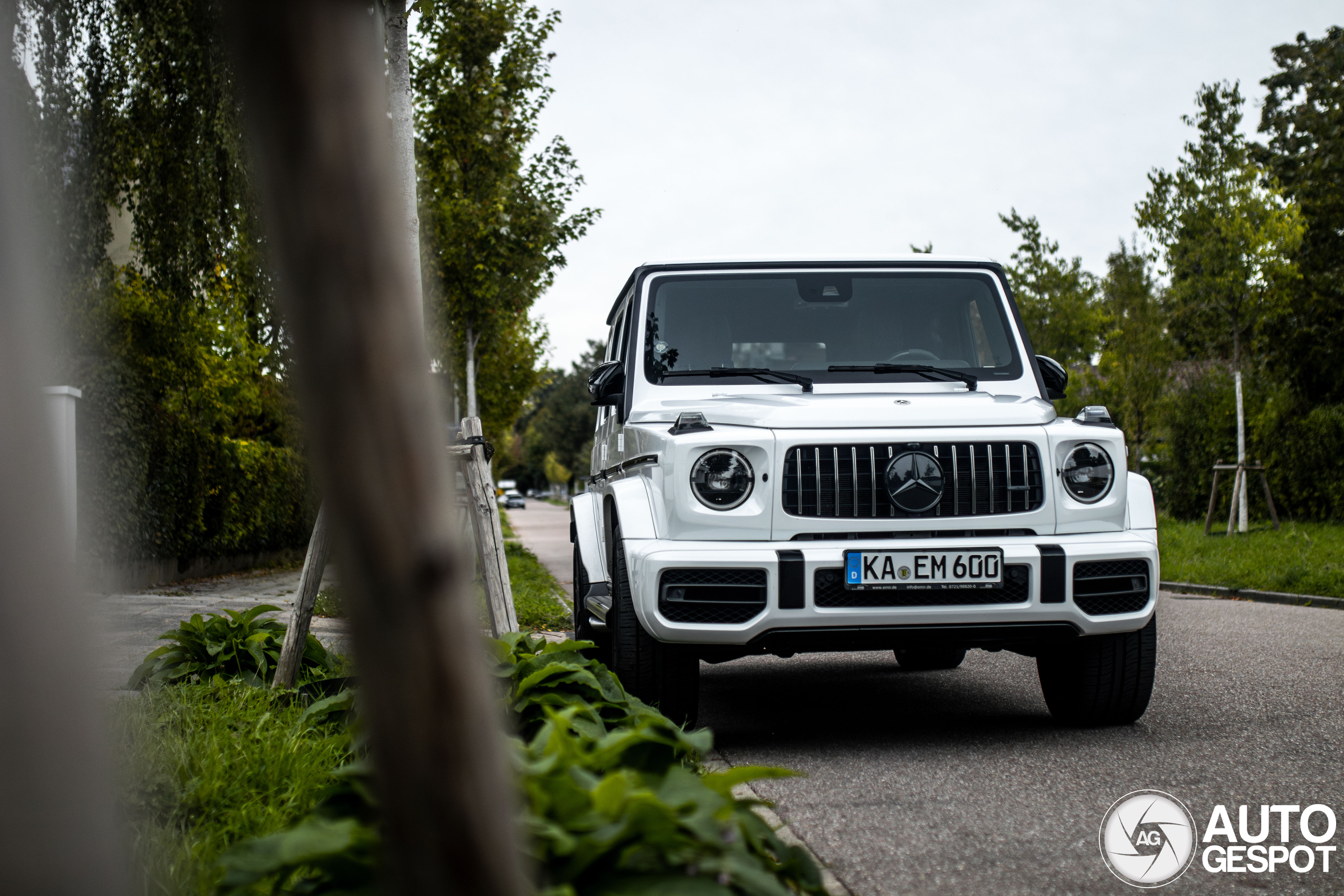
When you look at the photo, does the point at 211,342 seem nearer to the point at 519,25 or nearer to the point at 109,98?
the point at 519,25

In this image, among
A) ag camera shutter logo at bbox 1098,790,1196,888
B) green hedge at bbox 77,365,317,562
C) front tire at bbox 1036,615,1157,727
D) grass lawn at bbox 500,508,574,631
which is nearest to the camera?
ag camera shutter logo at bbox 1098,790,1196,888

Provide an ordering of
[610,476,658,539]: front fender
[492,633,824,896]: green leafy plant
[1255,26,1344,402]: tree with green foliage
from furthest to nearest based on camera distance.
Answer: [1255,26,1344,402]: tree with green foliage → [610,476,658,539]: front fender → [492,633,824,896]: green leafy plant

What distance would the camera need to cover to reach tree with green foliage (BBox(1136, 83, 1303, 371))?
54.5 feet

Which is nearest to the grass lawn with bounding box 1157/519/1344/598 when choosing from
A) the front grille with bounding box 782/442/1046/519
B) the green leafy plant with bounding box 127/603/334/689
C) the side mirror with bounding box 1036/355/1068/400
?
the side mirror with bounding box 1036/355/1068/400

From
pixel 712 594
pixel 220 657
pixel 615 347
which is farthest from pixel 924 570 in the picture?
pixel 615 347

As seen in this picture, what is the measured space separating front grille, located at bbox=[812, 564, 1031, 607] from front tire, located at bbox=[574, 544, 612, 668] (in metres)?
1.24

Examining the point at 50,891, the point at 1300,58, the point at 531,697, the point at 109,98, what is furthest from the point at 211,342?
the point at 1300,58

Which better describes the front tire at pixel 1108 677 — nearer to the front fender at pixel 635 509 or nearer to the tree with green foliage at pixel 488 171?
the front fender at pixel 635 509

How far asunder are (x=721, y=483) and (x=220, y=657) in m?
2.20

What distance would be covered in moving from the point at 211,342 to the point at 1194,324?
14757 mm

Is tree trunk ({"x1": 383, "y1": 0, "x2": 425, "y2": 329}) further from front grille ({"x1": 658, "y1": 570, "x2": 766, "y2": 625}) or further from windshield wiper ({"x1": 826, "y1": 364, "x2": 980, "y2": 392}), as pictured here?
windshield wiper ({"x1": 826, "y1": 364, "x2": 980, "y2": 392})

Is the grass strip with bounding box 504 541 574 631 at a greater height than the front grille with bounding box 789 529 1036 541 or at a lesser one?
lesser

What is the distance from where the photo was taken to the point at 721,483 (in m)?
4.64

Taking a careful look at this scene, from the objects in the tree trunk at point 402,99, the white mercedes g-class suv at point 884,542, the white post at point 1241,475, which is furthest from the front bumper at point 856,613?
the white post at point 1241,475
